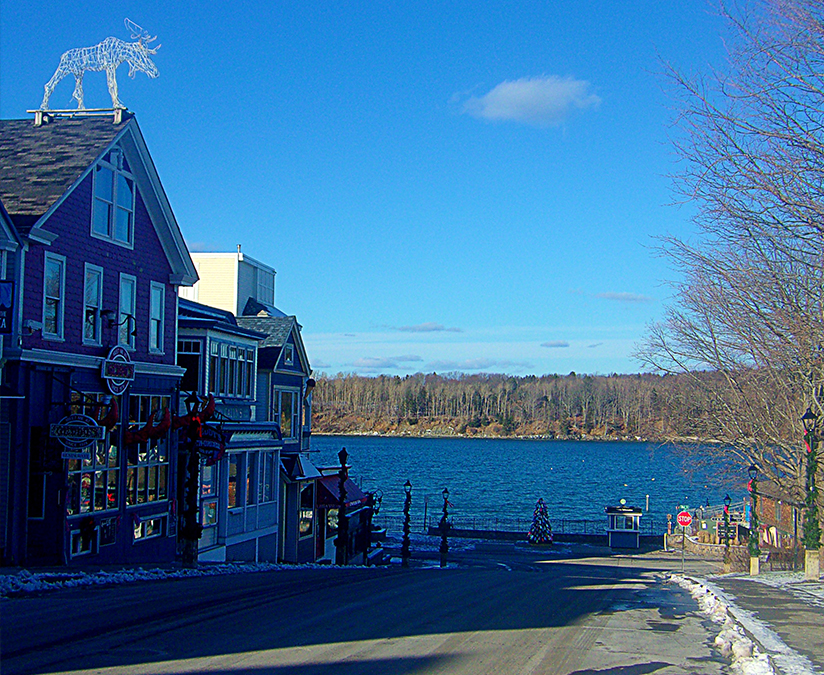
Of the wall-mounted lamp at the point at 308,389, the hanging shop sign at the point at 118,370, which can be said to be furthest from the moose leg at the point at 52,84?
the wall-mounted lamp at the point at 308,389

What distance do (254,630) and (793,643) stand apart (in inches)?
271

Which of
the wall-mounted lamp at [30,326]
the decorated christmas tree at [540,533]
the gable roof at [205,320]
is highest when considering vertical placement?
the gable roof at [205,320]

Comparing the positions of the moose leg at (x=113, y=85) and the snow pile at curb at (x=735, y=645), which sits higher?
the moose leg at (x=113, y=85)

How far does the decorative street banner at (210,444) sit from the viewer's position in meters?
23.2

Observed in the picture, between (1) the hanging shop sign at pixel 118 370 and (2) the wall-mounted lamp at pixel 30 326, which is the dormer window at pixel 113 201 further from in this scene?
(2) the wall-mounted lamp at pixel 30 326

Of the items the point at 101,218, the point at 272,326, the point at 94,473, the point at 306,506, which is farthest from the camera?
the point at 306,506

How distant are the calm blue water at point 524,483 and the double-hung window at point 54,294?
75.4 ft

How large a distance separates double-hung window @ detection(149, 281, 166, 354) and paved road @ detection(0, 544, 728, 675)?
9.49 meters

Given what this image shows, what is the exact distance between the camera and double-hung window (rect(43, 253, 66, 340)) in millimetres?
18922

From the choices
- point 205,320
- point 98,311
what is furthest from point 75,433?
point 205,320

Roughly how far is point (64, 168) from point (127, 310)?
13.9 ft

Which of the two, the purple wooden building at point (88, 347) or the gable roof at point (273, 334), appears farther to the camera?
the gable roof at point (273, 334)

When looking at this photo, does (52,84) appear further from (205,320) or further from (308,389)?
(308,389)

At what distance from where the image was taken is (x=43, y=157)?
20922mm
